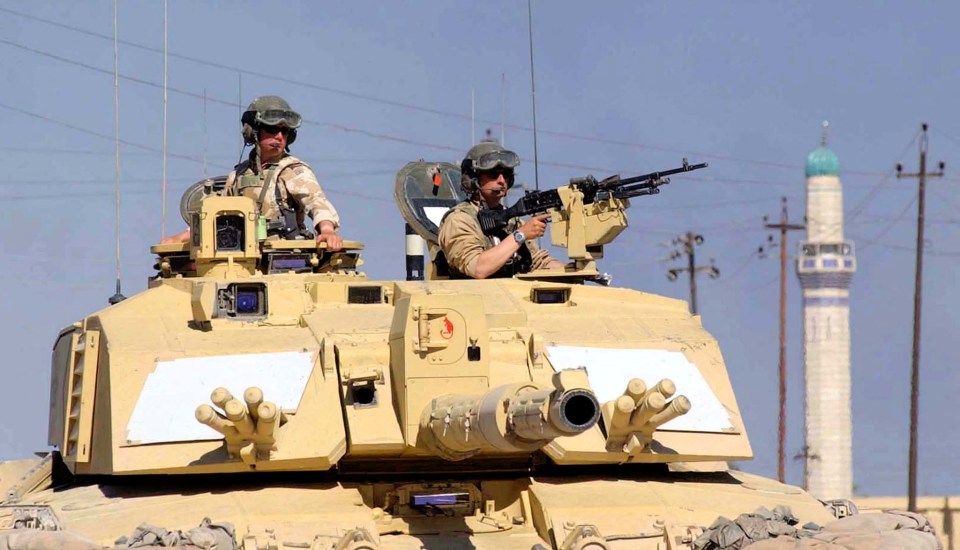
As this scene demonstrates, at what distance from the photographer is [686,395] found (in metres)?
21.3

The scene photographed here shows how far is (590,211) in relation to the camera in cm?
2445

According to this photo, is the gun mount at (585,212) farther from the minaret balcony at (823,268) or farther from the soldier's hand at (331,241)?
the minaret balcony at (823,268)

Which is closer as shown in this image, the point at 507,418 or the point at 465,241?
the point at 507,418

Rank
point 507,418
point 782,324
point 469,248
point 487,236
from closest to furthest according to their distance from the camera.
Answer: point 507,418
point 469,248
point 487,236
point 782,324

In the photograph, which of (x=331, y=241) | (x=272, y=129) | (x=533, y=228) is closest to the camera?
(x=331, y=241)

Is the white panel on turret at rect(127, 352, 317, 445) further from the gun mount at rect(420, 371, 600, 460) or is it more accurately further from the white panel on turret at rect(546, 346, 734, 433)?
the white panel on turret at rect(546, 346, 734, 433)

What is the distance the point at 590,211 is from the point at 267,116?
12.1 ft

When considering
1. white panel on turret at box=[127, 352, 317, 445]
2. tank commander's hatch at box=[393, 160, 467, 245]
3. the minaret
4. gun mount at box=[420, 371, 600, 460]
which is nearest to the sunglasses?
tank commander's hatch at box=[393, 160, 467, 245]

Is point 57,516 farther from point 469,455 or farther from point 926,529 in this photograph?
point 926,529

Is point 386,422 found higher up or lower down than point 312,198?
lower down

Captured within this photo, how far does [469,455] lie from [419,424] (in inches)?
21.1

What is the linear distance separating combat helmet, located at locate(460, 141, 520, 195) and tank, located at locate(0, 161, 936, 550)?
2.38 meters

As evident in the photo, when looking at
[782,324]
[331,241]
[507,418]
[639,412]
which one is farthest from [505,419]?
[782,324]

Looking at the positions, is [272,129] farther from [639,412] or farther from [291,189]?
[639,412]
